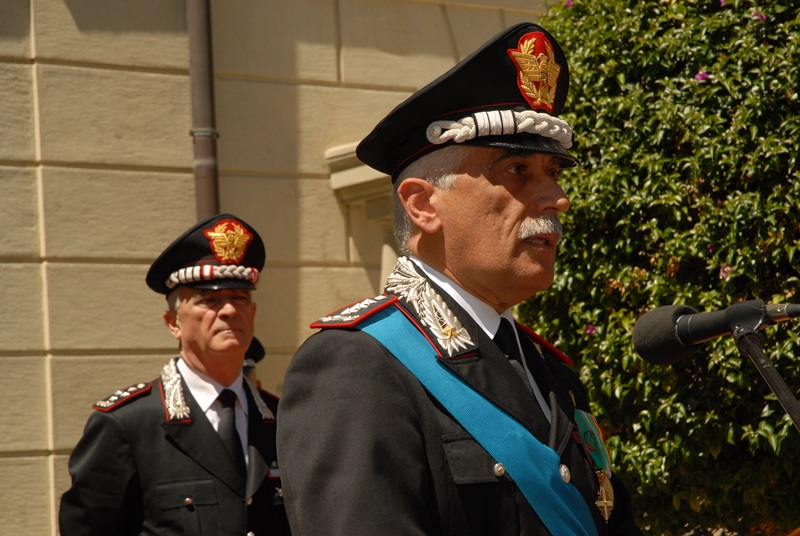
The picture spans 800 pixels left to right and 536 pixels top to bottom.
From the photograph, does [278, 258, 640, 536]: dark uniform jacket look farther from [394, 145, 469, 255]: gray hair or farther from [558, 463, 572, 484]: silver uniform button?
[394, 145, 469, 255]: gray hair

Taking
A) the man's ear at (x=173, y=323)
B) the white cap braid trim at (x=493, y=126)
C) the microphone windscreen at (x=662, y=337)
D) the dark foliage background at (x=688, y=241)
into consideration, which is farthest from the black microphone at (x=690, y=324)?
the man's ear at (x=173, y=323)

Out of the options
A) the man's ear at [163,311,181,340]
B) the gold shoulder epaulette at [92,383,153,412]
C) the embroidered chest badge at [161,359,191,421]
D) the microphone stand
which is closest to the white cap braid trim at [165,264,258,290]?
the man's ear at [163,311,181,340]

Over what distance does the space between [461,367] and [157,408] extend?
8.18 feet

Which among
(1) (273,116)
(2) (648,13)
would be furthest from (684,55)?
(1) (273,116)

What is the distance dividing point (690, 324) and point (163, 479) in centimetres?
268

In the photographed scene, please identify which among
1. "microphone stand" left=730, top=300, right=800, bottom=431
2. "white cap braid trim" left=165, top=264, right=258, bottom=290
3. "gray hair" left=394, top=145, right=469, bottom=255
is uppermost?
"gray hair" left=394, top=145, right=469, bottom=255

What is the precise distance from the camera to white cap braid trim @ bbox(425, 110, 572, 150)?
271 cm

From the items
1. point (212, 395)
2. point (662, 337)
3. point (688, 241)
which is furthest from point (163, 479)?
point (662, 337)

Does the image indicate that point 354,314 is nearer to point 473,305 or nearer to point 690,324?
point 473,305

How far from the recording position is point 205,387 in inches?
193

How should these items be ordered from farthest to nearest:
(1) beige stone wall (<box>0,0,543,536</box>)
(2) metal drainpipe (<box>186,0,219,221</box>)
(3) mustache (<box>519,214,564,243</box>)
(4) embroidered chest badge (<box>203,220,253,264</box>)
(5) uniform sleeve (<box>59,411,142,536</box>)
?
(2) metal drainpipe (<box>186,0,219,221</box>) < (1) beige stone wall (<box>0,0,543,536</box>) < (4) embroidered chest badge (<box>203,220,253,264</box>) < (5) uniform sleeve (<box>59,411,142,536</box>) < (3) mustache (<box>519,214,564,243</box>)

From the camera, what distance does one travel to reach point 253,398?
4.95 meters

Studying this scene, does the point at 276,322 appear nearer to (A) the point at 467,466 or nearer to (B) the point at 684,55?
(B) the point at 684,55

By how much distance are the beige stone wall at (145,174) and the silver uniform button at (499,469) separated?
4493 millimetres
